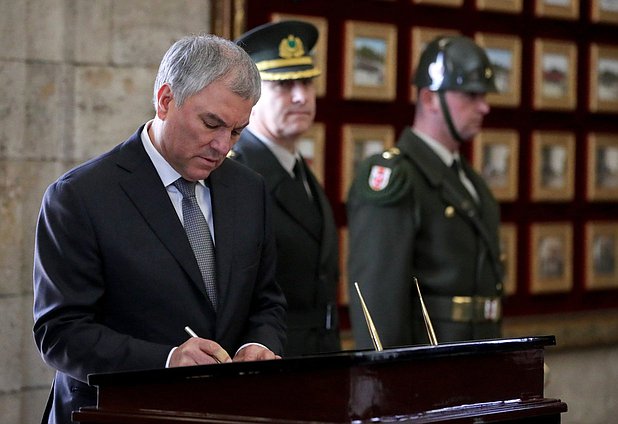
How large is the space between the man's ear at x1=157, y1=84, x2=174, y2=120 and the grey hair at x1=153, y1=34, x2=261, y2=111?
0.04 feet

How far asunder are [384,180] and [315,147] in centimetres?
126

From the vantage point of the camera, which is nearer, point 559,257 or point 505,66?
point 505,66

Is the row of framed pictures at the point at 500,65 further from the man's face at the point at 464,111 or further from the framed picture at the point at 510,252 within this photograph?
the man's face at the point at 464,111

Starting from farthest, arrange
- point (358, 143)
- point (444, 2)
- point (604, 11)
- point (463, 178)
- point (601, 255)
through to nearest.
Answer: point (601, 255)
point (604, 11)
point (444, 2)
point (358, 143)
point (463, 178)

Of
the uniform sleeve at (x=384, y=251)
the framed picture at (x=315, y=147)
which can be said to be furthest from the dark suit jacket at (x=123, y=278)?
the framed picture at (x=315, y=147)

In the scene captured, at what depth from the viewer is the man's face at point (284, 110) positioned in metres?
3.99

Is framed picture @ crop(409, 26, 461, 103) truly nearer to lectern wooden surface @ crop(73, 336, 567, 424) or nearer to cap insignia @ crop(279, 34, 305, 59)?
cap insignia @ crop(279, 34, 305, 59)

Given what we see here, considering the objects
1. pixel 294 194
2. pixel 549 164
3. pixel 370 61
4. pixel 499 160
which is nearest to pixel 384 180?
pixel 294 194

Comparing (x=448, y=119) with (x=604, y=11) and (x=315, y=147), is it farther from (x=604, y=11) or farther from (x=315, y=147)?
(x=604, y=11)

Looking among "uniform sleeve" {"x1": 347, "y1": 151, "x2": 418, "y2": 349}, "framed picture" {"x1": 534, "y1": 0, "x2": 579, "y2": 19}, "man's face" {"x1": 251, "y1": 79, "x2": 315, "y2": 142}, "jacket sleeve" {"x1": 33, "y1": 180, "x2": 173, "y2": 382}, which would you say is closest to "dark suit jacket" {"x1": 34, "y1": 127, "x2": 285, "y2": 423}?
"jacket sleeve" {"x1": 33, "y1": 180, "x2": 173, "y2": 382}

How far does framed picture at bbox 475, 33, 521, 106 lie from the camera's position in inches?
256

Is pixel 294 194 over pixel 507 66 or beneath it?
beneath

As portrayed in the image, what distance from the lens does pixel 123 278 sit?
9.29ft

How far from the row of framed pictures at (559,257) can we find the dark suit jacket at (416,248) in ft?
5.82
